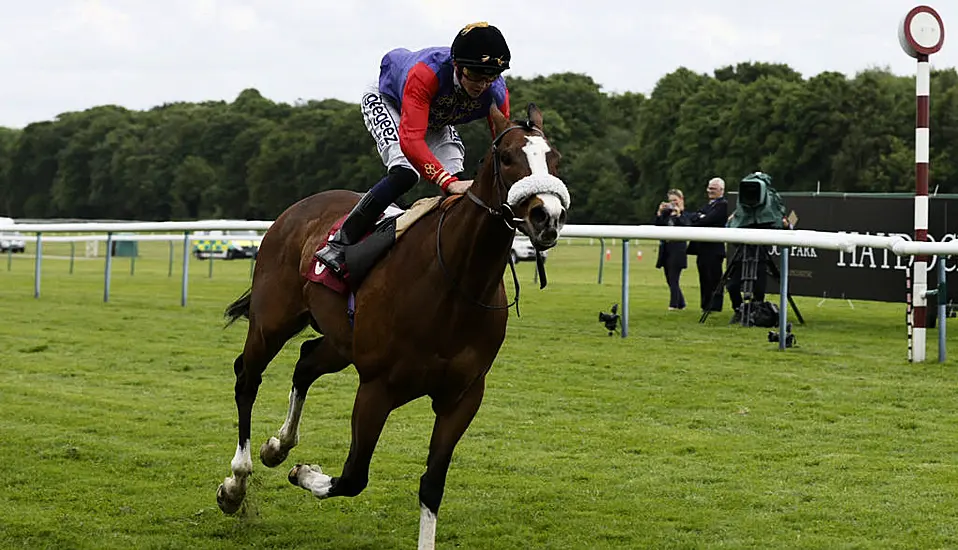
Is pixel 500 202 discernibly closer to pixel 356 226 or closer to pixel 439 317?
pixel 439 317

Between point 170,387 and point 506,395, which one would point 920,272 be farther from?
point 170,387

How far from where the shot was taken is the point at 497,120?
4582 millimetres

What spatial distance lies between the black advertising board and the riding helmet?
907 centimetres

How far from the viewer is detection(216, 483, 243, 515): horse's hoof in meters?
5.42

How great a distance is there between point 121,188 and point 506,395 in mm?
88097

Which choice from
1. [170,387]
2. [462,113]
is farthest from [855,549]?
[170,387]

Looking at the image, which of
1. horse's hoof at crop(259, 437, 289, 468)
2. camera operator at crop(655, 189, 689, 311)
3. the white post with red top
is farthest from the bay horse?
camera operator at crop(655, 189, 689, 311)

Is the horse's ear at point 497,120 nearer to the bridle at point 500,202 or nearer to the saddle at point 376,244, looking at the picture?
the bridle at point 500,202

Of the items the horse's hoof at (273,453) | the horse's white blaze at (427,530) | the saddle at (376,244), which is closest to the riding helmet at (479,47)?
the saddle at (376,244)

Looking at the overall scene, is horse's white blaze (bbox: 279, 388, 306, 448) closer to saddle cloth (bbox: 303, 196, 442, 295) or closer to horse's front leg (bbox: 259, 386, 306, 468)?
horse's front leg (bbox: 259, 386, 306, 468)

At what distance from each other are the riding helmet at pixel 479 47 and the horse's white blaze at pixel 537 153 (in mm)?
587

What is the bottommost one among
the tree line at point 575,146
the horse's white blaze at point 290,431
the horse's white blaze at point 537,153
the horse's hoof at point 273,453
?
the horse's hoof at point 273,453

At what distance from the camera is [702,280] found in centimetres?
1571

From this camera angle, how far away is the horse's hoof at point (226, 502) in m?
5.42
